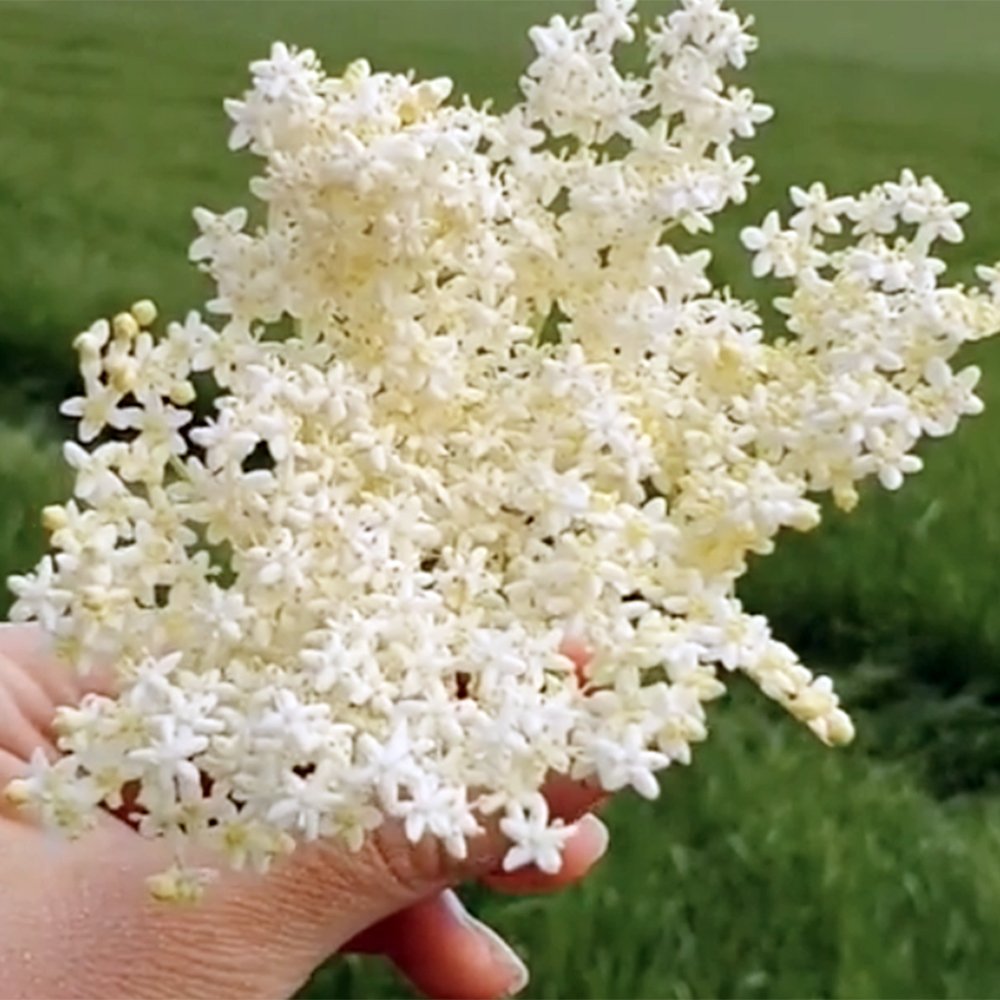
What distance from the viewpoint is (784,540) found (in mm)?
1144

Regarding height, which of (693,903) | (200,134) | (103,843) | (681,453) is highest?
(200,134)

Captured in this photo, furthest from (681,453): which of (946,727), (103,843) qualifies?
(946,727)

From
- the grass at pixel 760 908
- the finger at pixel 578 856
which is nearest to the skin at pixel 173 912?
the finger at pixel 578 856

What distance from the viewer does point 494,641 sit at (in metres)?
0.37

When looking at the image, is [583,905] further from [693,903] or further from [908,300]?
[908,300]

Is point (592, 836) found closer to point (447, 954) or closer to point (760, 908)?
point (447, 954)

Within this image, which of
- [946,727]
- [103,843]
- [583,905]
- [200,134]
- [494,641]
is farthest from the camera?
Answer: [200,134]

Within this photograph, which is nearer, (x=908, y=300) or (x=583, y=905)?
(x=908, y=300)

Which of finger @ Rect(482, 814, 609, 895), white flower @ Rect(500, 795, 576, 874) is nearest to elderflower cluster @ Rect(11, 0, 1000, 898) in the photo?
white flower @ Rect(500, 795, 576, 874)

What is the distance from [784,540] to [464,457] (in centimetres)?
77

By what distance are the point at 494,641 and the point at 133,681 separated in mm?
69

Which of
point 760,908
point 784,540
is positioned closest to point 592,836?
point 760,908

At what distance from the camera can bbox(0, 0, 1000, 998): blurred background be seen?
95cm

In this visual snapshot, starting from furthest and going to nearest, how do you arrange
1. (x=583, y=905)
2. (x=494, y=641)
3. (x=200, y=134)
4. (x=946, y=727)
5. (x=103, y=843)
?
(x=200, y=134), (x=946, y=727), (x=583, y=905), (x=103, y=843), (x=494, y=641)
